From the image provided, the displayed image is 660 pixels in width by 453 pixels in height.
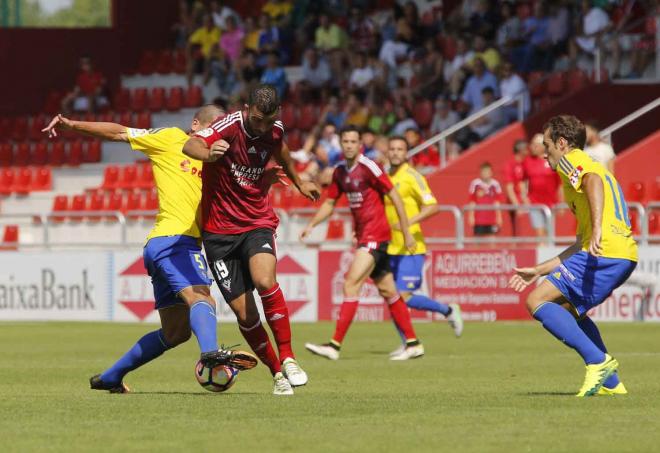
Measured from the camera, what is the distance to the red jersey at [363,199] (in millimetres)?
15766

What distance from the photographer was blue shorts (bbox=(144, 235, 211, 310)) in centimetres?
1048

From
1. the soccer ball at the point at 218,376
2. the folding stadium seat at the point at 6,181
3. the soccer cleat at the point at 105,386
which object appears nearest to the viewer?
the soccer ball at the point at 218,376

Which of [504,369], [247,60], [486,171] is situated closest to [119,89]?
[247,60]

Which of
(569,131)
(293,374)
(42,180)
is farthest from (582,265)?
(42,180)

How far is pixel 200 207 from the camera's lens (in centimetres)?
1080

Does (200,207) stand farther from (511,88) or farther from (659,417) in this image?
(511,88)

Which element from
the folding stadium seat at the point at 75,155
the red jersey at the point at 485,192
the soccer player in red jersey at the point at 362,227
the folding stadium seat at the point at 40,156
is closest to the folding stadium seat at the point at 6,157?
the folding stadium seat at the point at 40,156

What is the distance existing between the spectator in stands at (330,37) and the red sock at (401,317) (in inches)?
→ 637

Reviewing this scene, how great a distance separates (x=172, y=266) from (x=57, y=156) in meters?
23.7

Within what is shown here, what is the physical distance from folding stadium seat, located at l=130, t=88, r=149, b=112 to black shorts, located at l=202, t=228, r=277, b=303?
24.2m

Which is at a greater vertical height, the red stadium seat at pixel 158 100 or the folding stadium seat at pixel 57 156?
the red stadium seat at pixel 158 100

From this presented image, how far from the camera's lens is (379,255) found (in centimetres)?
1600

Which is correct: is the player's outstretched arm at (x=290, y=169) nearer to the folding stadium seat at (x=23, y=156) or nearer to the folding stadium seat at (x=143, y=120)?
the folding stadium seat at (x=143, y=120)

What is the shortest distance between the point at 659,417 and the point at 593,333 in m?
1.79
